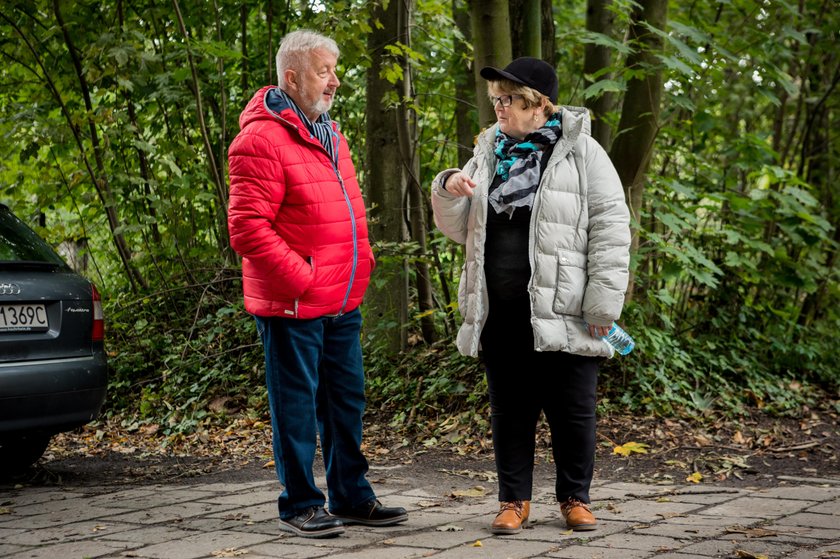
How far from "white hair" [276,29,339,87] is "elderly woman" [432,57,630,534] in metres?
0.71

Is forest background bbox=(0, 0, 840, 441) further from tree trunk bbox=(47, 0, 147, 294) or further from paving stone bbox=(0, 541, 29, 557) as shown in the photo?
paving stone bbox=(0, 541, 29, 557)

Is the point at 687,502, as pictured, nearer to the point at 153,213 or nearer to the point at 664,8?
the point at 664,8

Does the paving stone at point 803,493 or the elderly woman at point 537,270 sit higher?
the elderly woman at point 537,270

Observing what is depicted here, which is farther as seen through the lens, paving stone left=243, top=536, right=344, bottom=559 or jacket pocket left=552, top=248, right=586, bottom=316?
jacket pocket left=552, top=248, right=586, bottom=316

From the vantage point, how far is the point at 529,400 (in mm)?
4406

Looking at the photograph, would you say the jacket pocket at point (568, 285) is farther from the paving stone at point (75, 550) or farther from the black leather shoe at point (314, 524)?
the paving stone at point (75, 550)

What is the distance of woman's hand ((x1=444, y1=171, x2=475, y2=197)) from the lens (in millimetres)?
4188

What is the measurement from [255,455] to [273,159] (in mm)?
3272

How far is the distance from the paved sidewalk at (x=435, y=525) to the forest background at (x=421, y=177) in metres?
1.92

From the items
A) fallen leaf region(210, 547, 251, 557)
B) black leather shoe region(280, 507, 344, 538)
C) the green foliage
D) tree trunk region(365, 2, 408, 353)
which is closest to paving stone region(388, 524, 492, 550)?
black leather shoe region(280, 507, 344, 538)

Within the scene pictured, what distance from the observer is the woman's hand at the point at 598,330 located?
13.8 ft

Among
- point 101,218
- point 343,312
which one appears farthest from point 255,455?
point 101,218

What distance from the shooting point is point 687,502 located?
4965 mm

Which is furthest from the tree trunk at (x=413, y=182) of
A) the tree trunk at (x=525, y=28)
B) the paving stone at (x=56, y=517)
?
the paving stone at (x=56, y=517)
